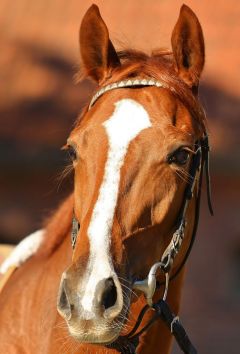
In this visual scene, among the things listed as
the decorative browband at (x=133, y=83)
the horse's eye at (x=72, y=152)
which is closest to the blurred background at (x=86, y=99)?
the decorative browband at (x=133, y=83)

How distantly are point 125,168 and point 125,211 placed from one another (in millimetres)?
131

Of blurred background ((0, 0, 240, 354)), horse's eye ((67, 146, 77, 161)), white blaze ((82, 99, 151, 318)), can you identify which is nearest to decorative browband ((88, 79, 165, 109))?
white blaze ((82, 99, 151, 318))

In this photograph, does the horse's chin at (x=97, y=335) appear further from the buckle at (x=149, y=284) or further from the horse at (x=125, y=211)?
the buckle at (x=149, y=284)

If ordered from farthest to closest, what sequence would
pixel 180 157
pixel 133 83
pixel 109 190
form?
pixel 133 83 → pixel 180 157 → pixel 109 190

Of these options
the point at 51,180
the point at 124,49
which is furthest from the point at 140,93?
the point at 51,180

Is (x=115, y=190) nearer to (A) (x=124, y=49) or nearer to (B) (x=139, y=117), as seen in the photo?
(B) (x=139, y=117)

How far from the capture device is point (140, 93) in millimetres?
2705

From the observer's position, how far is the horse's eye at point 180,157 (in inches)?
101

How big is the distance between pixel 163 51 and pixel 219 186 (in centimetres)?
380

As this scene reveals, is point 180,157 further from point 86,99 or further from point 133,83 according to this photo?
point 86,99

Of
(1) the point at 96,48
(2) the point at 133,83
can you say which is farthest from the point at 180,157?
(1) the point at 96,48

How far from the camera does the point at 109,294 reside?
7.41ft

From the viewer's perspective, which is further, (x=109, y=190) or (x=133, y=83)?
(x=133, y=83)

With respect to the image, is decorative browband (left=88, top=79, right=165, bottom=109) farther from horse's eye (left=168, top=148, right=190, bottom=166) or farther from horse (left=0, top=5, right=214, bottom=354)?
horse's eye (left=168, top=148, right=190, bottom=166)
